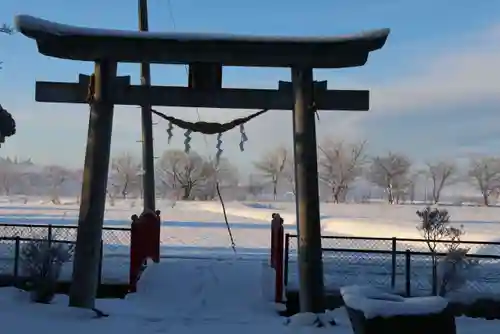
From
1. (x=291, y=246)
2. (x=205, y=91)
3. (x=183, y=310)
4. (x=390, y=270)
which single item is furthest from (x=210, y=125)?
(x=291, y=246)

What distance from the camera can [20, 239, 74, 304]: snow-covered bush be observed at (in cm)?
889

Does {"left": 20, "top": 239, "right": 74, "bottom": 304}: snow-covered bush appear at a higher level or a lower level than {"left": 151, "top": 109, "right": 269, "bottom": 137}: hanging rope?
lower

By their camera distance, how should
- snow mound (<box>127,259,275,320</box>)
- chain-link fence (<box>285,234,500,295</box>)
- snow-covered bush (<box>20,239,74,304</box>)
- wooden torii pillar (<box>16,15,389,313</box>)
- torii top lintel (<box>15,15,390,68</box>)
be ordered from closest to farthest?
torii top lintel (<box>15,15,390,68</box>) → wooden torii pillar (<box>16,15,389,313</box>) → snow-covered bush (<box>20,239,74,304</box>) → snow mound (<box>127,259,275,320</box>) → chain-link fence (<box>285,234,500,295</box>)

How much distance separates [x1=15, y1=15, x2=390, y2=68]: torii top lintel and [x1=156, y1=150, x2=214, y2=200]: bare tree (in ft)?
210

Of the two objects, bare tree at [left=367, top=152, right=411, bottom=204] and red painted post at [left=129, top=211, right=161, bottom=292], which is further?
bare tree at [left=367, top=152, right=411, bottom=204]

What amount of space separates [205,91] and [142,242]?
402 centimetres

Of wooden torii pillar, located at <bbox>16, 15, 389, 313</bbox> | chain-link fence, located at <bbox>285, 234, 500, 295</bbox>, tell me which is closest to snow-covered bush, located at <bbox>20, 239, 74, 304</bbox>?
wooden torii pillar, located at <bbox>16, 15, 389, 313</bbox>

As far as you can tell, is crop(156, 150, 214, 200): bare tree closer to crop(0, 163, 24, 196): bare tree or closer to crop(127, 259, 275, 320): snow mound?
crop(0, 163, 24, 196): bare tree

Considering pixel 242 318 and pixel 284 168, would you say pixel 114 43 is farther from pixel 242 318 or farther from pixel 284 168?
pixel 284 168

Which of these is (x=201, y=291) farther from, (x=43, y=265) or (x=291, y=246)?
(x=291, y=246)

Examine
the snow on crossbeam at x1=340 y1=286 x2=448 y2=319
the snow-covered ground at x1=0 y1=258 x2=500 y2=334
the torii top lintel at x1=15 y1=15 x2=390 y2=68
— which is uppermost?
the torii top lintel at x1=15 y1=15 x2=390 y2=68

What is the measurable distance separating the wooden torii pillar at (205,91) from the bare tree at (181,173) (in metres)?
64.0

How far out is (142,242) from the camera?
11586mm

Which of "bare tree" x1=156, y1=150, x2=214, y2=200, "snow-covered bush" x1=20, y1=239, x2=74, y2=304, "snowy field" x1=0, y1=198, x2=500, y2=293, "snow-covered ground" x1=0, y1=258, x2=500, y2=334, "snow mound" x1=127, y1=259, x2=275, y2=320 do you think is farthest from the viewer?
"bare tree" x1=156, y1=150, x2=214, y2=200
